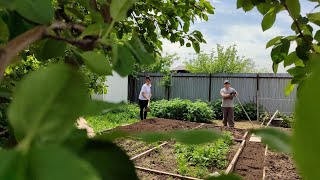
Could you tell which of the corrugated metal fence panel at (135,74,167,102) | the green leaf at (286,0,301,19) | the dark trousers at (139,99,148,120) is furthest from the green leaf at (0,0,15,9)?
the corrugated metal fence panel at (135,74,167,102)

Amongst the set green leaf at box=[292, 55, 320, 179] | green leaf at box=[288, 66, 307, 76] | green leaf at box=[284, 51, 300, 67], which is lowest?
green leaf at box=[292, 55, 320, 179]

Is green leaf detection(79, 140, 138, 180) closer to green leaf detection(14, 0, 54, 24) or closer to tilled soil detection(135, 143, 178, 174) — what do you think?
green leaf detection(14, 0, 54, 24)

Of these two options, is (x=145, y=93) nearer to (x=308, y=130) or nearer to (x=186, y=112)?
(x=186, y=112)

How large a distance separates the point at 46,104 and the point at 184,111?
1408 centimetres

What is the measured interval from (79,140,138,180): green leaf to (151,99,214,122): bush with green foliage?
43.9 ft

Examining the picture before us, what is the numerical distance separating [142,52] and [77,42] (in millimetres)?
146

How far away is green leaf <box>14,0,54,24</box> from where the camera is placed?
327 mm

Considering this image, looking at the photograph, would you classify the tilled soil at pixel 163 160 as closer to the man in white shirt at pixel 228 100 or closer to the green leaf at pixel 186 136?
the man in white shirt at pixel 228 100

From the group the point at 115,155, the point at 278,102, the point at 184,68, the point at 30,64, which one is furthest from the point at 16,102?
the point at 184,68

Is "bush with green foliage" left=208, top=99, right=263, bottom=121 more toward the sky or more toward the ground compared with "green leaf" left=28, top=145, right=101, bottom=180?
more toward the ground

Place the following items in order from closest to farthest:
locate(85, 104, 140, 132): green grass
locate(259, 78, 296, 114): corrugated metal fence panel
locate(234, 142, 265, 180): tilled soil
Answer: locate(234, 142, 265, 180): tilled soil → locate(85, 104, 140, 132): green grass → locate(259, 78, 296, 114): corrugated metal fence panel

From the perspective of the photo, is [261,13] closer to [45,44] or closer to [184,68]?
[45,44]

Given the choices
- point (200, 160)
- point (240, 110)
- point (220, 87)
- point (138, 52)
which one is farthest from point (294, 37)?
point (220, 87)

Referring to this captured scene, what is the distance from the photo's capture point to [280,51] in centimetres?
106
